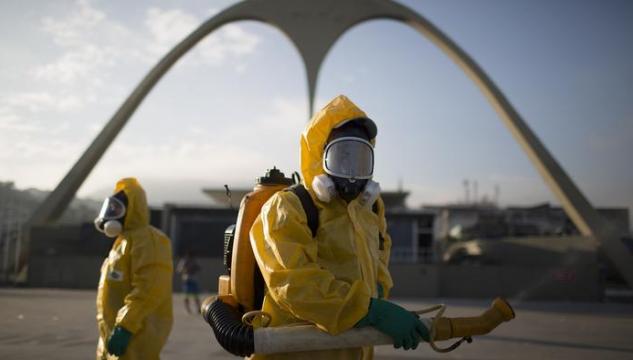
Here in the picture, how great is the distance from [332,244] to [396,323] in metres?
0.44

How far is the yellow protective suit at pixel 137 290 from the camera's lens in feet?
11.3

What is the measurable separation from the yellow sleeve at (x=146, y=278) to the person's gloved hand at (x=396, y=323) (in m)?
2.14

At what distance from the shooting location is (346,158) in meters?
2.13

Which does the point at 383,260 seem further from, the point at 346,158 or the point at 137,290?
the point at 137,290

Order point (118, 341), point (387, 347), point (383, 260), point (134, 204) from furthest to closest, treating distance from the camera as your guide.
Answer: point (387, 347), point (134, 204), point (118, 341), point (383, 260)

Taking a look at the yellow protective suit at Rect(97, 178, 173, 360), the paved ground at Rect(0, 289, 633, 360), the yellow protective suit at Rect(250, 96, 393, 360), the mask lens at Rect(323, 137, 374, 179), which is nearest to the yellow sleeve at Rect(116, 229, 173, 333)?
the yellow protective suit at Rect(97, 178, 173, 360)

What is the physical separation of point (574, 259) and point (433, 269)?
5802 mm

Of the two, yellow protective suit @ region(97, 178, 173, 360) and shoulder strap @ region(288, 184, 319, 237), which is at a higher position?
shoulder strap @ region(288, 184, 319, 237)

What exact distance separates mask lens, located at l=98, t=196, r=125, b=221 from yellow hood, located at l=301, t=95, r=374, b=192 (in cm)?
226

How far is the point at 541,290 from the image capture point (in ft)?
61.7

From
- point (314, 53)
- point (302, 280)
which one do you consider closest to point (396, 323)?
point (302, 280)

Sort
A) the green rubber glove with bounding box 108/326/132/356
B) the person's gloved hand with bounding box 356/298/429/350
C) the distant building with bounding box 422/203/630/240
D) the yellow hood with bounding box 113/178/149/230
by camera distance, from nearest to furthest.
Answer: the person's gloved hand with bounding box 356/298/429/350, the green rubber glove with bounding box 108/326/132/356, the yellow hood with bounding box 113/178/149/230, the distant building with bounding box 422/203/630/240

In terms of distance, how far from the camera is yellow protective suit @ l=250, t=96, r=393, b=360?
1850mm

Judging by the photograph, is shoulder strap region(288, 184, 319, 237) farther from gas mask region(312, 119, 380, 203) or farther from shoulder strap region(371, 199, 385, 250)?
shoulder strap region(371, 199, 385, 250)
